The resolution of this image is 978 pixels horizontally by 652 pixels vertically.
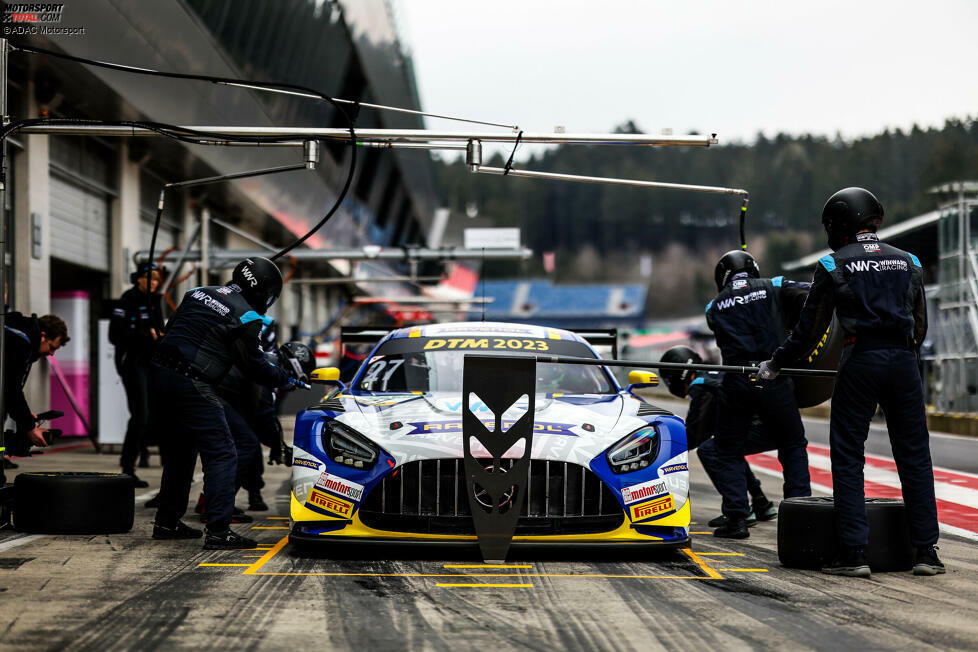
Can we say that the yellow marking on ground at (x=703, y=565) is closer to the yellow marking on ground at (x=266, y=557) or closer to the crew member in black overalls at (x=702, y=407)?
the crew member in black overalls at (x=702, y=407)

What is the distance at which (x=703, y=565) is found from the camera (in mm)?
5691

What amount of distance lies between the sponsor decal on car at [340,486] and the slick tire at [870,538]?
2.16m

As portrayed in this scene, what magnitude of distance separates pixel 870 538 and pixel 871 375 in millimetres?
826

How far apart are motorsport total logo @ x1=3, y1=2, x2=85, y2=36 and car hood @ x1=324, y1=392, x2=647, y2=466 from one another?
6.12m

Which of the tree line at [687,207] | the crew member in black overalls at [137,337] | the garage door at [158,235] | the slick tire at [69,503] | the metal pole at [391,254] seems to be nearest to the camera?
the slick tire at [69,503]

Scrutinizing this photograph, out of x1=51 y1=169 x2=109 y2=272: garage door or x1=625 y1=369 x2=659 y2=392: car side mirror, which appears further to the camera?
x1=51 y1=169 x2=109 y2=272: garage door

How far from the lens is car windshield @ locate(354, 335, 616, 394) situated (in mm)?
7008

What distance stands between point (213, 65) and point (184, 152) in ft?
4.62

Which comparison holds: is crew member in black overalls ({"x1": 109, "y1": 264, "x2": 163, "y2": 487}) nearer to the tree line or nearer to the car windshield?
the car windshield

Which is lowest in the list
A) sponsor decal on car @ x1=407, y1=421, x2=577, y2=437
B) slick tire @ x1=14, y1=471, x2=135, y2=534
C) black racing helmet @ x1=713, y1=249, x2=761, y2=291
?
slick tire @ x1=14, y1=471, x2=135, y2=534

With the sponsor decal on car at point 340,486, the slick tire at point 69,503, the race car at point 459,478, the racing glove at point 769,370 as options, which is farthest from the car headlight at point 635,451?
the slick tire at point 69,503

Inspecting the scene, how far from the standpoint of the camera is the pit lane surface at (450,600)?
13.0 feet

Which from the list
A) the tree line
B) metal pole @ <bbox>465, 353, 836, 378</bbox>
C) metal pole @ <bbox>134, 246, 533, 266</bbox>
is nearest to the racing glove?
metal pole @ <bbox>465, 353, 836, 378</bbox>

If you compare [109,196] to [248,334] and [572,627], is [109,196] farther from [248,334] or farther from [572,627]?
[572,627]
